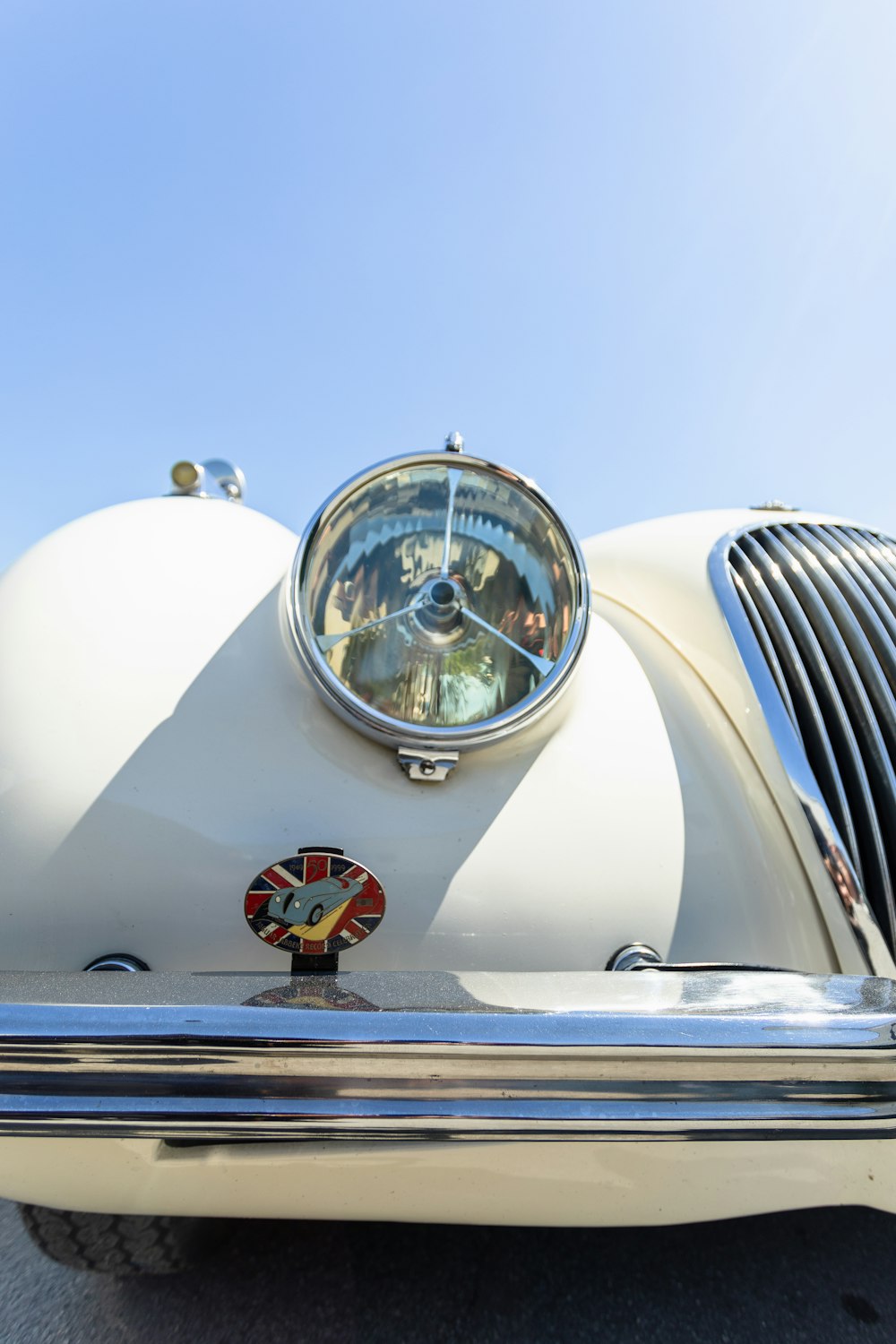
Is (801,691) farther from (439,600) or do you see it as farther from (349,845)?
(349,845)

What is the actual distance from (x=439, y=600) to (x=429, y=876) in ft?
1.44

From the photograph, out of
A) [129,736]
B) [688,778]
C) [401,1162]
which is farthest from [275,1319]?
[688,778]

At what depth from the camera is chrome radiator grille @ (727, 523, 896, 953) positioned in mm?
1414

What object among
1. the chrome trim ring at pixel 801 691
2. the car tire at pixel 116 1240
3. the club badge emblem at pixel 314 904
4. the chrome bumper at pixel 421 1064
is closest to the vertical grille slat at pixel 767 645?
the chrome trim ring at pixel 801 691

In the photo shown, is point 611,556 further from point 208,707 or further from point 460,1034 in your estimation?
point 460,1034

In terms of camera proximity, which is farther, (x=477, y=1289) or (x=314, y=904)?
(x=477, y=1289)

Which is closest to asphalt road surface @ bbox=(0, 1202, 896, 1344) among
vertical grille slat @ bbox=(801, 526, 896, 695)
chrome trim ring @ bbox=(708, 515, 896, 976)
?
chrome trim ring @ bbox=(708, 515, 896, 976)

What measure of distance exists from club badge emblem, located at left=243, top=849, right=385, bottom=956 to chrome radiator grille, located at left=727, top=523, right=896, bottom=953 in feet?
2.65

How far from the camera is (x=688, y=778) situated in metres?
1.40

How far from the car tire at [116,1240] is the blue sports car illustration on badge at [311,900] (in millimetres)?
524

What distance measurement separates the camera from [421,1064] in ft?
2.81

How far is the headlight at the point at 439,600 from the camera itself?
50.0 inches

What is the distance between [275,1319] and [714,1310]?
0.72 meters

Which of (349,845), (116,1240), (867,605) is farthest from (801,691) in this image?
(116,1240)
